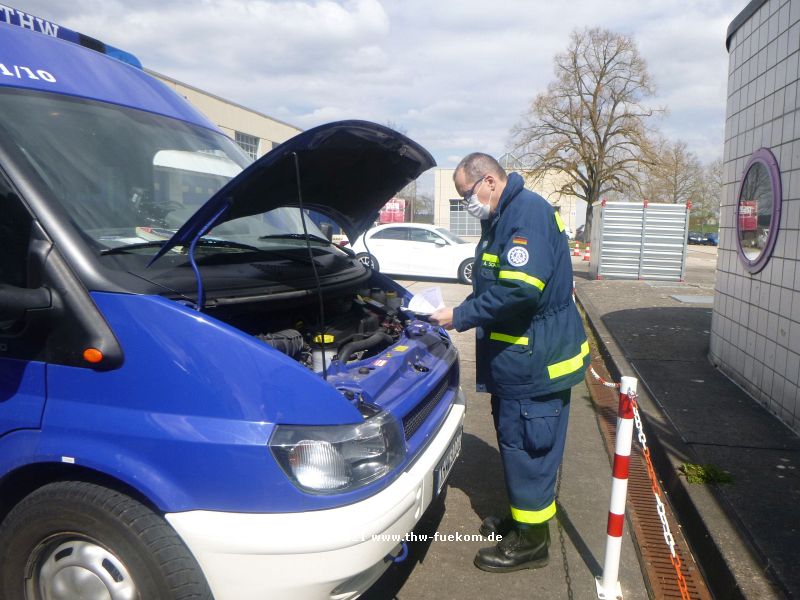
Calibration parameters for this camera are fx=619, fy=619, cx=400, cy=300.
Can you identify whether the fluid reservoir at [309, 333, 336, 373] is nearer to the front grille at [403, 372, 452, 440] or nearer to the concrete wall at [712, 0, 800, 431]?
the front grille at [403, 372, 452, 440]

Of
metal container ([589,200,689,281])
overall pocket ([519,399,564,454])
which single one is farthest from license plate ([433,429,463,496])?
metal container ([589,200,689,281])

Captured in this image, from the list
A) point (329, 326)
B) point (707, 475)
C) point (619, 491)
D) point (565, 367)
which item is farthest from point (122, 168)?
point (707, 475)

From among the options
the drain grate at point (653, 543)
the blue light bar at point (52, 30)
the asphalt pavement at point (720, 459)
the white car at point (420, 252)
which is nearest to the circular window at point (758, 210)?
the asphalt pavement at point (720, 459)

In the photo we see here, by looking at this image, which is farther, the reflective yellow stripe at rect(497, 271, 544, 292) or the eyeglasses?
the eyeglasses

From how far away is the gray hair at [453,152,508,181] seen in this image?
317 cm

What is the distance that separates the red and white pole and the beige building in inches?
742

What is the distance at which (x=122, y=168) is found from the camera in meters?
2.81

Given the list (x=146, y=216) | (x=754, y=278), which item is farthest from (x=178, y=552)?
(x=754, y=278)

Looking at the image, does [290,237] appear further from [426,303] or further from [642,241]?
[642,241]

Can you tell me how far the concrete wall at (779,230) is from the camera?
15.1ft

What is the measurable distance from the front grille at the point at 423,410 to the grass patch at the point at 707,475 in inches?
71.3

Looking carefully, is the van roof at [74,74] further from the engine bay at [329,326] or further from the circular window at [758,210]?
the circular window at [758,210]

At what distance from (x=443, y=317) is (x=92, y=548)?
5.98 feet

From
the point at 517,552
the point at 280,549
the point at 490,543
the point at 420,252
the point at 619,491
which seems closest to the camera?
the point at 280,549
